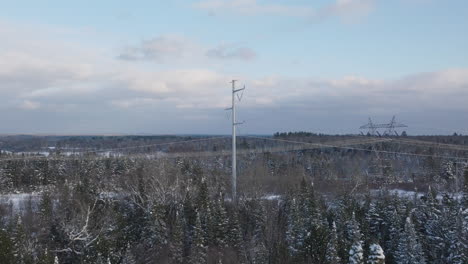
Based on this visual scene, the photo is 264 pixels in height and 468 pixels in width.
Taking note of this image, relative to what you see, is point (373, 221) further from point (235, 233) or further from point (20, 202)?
point (20, 202)

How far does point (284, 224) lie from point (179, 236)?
11.1 metres

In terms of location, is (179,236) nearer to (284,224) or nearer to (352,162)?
(284,224)

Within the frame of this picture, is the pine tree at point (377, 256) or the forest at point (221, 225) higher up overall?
the pine tree at point (377, 256)

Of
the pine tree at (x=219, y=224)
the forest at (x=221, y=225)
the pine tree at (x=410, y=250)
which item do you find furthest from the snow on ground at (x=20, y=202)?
the pine tree at (x=410, y=250)

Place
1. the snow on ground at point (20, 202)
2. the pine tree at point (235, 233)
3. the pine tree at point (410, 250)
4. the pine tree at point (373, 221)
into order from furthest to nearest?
the snow on ground at point (20, 202) → the pine tree at point (373, 221) → the pine tree at point (235, 233) → the pine tree at point (410, 250)

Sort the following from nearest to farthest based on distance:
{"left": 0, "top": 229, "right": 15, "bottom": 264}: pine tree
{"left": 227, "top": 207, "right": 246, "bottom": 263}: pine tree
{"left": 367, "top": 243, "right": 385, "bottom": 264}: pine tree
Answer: {"left": 367, "top": 243, "right": 385, "bottom": 264}: pine tree < {"left": 0, "top": 229, "right": 15, "bottom": 264}: pine tree < {"left": 227, "top": 207, "right": 246, "bottom": 263}: pine tree

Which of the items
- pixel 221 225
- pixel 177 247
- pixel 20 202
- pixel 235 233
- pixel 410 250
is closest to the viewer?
pixel 410 250

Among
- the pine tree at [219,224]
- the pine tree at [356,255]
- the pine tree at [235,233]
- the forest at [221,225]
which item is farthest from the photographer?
the pine tree at [219,224]

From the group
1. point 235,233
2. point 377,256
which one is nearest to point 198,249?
point 235,233

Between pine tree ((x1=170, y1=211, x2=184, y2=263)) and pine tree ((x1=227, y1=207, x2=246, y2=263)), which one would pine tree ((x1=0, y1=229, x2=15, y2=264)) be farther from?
pine tree ((x1=227, y1=207, x2=246, y2=263))

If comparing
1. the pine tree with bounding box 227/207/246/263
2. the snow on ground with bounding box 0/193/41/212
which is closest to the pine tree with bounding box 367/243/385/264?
the pine tree with bounding box 227/207/246/263

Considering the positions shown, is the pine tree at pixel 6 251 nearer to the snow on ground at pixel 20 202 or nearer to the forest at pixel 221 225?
the forest at pixel 221 225

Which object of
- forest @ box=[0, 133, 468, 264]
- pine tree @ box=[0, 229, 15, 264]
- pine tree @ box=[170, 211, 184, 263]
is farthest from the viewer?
pine tree @ box=[170, 211, 184, 263]

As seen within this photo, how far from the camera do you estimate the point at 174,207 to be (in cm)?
4788
